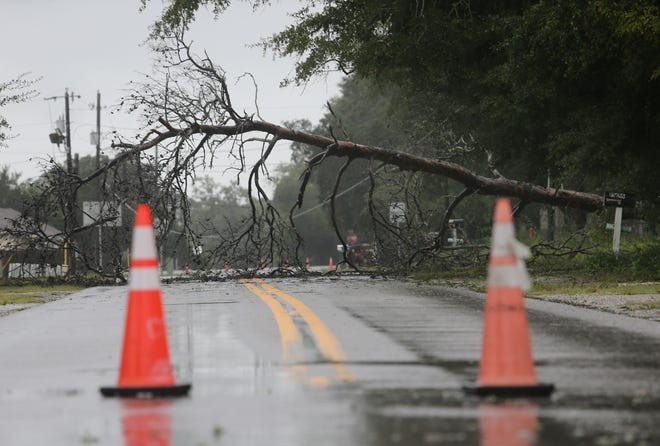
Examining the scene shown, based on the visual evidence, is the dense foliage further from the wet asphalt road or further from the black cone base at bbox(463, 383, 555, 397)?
the black cone base at bbox(463, 383, 555, 397)

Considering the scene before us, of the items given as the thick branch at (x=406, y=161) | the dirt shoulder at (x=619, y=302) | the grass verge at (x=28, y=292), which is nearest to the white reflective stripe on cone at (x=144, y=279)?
the dirt shoulder at (x=619, y=302)

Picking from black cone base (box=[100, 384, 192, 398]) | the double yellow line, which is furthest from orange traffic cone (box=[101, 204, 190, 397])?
the double yellow line

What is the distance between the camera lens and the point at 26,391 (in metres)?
7.74

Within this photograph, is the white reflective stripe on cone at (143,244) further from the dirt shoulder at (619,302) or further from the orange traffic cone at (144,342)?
the dirt shoulder at (619,302)

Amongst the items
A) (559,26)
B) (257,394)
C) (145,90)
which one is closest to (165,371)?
(257,394)

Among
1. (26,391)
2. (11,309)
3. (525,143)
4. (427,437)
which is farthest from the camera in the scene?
(525,143)

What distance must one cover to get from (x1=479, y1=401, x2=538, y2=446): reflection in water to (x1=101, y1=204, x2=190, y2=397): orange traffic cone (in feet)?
6.25

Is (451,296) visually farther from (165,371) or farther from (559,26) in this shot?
(165,371)

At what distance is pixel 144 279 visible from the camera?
7797 mm

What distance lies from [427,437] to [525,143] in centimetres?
2491

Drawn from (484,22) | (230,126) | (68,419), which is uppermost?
(484,22)

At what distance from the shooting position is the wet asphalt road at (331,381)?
233 inches

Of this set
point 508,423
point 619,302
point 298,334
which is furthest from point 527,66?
point 508,423

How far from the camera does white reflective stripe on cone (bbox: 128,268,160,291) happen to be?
7.77 meters
